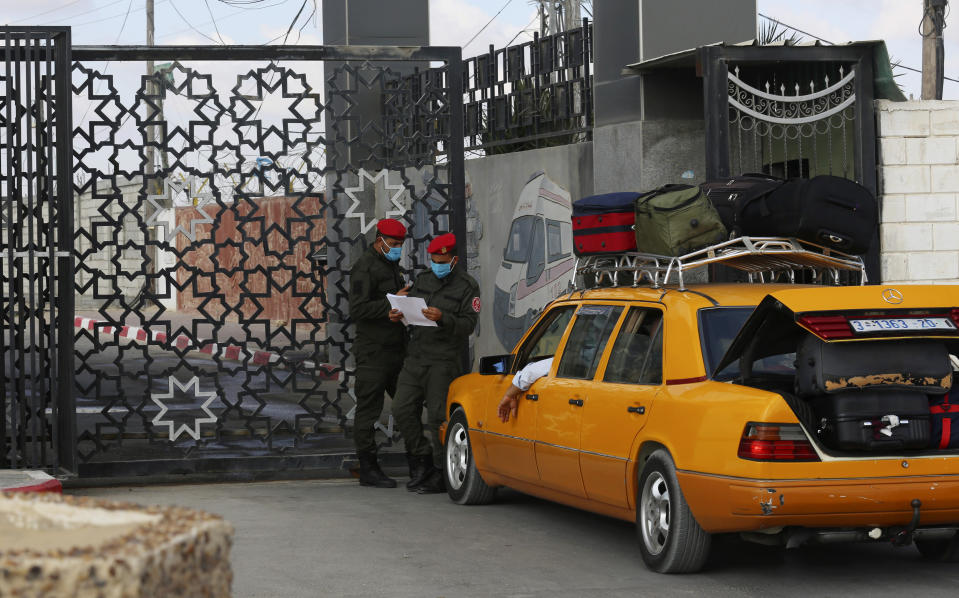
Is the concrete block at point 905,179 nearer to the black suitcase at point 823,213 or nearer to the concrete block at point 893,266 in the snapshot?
the concrete block at point 893,266

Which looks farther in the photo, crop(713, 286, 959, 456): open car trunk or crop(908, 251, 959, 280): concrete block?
crop(908, 251, 959, 280): concrete block

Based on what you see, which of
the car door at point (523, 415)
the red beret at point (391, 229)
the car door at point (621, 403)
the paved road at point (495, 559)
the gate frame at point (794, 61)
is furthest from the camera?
the gate frame at point (794, 61)

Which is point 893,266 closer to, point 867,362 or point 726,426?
point 867,362

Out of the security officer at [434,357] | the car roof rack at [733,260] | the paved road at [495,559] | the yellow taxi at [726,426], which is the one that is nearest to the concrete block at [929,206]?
the car roof rack at [733,260]

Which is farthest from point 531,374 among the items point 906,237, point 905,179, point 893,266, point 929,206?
point 929,206

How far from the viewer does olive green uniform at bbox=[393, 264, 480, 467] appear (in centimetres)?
1073

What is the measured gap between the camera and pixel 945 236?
40.3 feet

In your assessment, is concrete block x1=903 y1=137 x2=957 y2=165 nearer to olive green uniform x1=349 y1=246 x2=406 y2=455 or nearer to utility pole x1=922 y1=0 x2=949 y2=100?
olive green uniform x1=349 y1=246 x2=406 y2=455

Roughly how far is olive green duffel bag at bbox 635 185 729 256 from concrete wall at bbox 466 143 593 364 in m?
6.46

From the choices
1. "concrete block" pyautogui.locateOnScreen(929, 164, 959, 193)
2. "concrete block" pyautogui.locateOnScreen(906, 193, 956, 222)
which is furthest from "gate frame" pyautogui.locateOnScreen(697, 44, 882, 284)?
"concrete block" pyautogui.locateOnScreen(929, 164, 959, 193)

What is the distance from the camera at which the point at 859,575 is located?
747cm

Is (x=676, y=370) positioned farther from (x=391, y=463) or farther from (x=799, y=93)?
(x=799, y=93)

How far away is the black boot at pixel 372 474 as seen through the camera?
11172 millimetres

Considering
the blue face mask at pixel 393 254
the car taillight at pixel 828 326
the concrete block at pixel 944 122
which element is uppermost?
the concrete block at pixel 944 122
